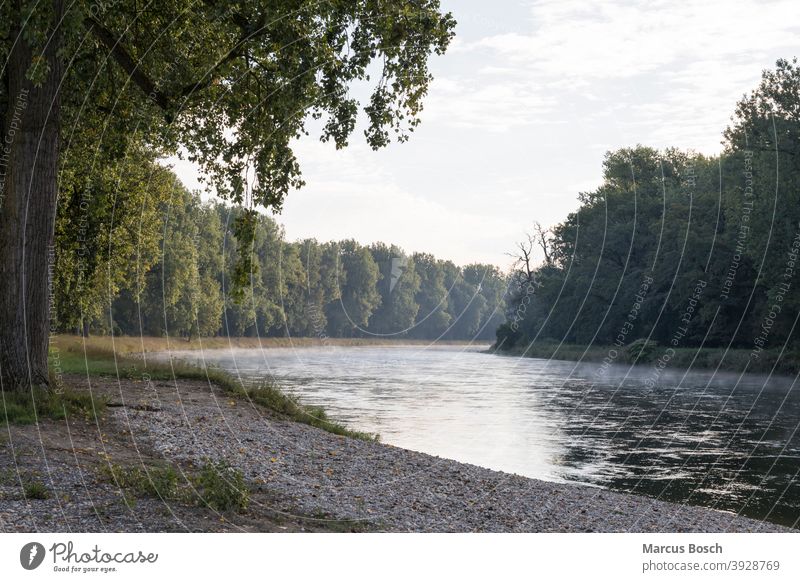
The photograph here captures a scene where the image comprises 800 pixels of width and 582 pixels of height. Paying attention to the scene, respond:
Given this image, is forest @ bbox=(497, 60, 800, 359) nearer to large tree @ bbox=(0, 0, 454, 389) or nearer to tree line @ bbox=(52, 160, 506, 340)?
tree line @ bbox=(52, 160, 506, 340)

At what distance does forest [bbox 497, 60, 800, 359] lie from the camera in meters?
53.0

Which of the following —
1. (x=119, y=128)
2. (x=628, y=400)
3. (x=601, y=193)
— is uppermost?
(x=601, y=193)

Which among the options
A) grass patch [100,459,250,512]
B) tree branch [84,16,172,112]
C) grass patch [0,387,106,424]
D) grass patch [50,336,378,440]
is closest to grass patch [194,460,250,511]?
grass patch [100,459,250,512]

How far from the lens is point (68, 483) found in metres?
12.3

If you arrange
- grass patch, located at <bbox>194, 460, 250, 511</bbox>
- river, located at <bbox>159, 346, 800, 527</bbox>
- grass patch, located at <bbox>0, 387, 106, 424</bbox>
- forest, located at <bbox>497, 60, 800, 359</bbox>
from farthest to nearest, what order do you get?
forest, located at <bbox>497, 60, 800, 359</bbox> → river, located at <bbox>159, 346, 800, 527</bbox> → grass patch, located at <bbox>0, 387, 106, 424</bbox> → grass patch, located at <bbox>194, 460, 250, 511</bbox>

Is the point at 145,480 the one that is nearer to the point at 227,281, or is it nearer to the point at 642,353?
the point at 642,353

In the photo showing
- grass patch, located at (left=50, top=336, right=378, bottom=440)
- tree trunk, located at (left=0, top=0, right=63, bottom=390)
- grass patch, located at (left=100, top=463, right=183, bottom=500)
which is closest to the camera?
grass patch, located at (left=100, top=463, right=183, bottom=500)

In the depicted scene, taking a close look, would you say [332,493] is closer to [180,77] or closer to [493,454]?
[493,454]

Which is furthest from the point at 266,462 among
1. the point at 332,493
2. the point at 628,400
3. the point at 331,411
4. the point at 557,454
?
the point at 628,400

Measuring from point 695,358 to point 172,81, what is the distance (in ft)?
162

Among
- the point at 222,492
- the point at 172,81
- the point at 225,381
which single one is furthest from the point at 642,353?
the point at 222,492

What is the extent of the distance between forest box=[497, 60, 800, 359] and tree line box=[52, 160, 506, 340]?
8.75 m

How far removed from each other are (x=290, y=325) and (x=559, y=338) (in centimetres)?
3793

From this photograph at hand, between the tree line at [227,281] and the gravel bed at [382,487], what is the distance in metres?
15.0
